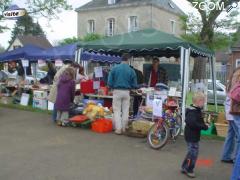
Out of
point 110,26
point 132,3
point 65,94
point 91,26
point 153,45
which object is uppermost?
point 132,3

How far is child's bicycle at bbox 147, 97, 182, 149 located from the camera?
860cm

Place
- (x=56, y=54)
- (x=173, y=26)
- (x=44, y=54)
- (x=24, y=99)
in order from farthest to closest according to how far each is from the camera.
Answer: (x=173, y=26) < (x=44, y=54) < (x=56, y=54) < (x=24, y=99)

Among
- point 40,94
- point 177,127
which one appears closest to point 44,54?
point 40,94

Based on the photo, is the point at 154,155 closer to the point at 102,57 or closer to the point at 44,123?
A: the point at 44,123

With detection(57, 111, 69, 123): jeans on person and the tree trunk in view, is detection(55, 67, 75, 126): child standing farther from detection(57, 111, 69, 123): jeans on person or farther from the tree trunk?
the tree trunk

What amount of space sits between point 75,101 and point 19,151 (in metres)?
4.44

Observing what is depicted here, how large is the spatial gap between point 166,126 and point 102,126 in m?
2.32

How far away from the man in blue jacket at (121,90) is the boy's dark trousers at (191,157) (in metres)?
3.60

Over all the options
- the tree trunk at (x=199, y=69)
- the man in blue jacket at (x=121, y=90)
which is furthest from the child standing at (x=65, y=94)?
the tree trunk at (x=199, y=69)

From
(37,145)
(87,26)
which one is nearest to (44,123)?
(37,145)

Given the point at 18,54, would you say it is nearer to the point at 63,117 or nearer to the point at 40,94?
the point at 40,94

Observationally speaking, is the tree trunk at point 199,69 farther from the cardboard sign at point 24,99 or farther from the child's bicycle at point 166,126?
the child's bicycle at point 166,126

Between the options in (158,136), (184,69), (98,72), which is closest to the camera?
(158,136)

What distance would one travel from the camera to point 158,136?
8672 millimetres
